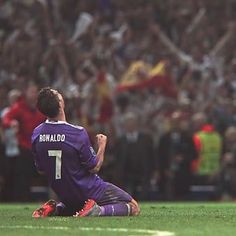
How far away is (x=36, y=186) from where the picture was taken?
776 inches

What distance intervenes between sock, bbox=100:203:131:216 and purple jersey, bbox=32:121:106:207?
233 mm

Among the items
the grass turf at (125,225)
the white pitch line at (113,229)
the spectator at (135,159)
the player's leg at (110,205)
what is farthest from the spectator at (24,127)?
the white pitch line at (113,229)

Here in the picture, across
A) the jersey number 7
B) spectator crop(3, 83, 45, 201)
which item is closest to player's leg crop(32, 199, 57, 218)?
the jersey number 7

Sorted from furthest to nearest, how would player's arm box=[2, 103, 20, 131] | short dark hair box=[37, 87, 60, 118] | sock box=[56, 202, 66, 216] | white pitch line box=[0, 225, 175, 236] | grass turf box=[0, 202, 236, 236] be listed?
player's arm box=[2, 103, 20, 131], sock box=[56, 202, 66, 216], short dark hair box=[37, 87, 60, 118], grass turf box=[0, 202, 236, 236], white pitch line box=[0, 225, 175, 236]

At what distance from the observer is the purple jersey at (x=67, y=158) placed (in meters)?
10.6

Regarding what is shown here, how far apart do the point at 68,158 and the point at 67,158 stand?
11 millimetres

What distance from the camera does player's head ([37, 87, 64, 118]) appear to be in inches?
414

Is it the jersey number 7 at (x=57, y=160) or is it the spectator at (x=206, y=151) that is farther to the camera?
the spectator at (x=206, y=151)

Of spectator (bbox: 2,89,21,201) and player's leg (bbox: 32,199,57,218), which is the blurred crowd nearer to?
spectator (bbox: 2,89,21,201)

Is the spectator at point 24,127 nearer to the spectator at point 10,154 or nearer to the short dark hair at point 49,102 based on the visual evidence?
the spectator at point 10,154

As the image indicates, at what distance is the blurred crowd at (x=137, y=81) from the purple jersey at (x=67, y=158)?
767 centimetres

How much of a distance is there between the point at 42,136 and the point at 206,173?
9742mm

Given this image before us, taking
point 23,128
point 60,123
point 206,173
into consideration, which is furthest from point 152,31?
point 60,123

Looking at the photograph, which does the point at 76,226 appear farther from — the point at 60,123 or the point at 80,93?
the point at 80,93
